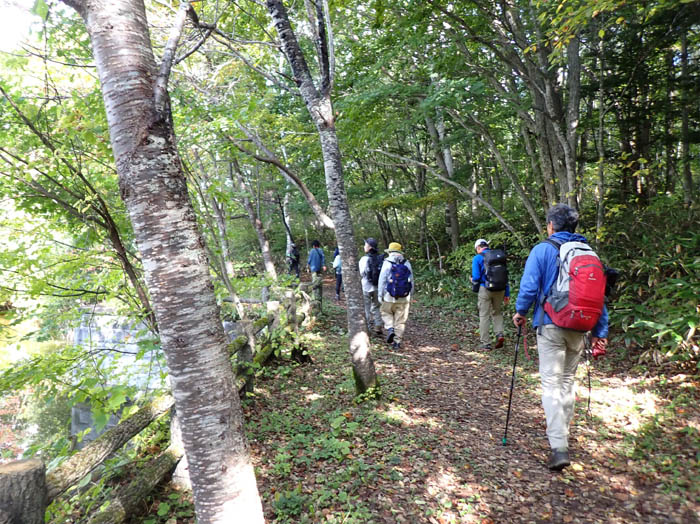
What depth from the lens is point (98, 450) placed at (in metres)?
2.94

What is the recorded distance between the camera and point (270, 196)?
16.4 m

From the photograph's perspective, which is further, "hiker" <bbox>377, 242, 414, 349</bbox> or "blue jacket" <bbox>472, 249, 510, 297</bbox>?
"blue jacket" <bbox>472, 249, 510, 297</bbox>

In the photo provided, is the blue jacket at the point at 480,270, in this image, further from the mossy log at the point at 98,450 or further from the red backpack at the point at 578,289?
the mossy log at the point at 98,450

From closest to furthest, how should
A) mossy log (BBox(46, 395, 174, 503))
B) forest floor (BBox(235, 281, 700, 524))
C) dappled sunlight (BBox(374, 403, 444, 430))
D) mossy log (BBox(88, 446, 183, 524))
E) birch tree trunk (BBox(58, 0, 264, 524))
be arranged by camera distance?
birch tree trunk (BBox(58, 0, 264, 524)) < mossy log (BBox(46, 395, 174, 503)) < mossy log (BBox(88, 446, 183, 524)) < forest floor (BBox(235, 281, 700, 524)) < dappled sunlight (BBox(374, 403, 444, 430))

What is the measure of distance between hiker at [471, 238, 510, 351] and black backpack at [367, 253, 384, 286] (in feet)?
6.55

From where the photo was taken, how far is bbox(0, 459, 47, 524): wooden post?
6.32 ft

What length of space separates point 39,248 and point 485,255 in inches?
260

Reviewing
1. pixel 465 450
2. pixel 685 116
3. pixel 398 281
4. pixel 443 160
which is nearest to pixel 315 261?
pixel 398 281

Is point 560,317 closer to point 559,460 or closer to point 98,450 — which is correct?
point 559,460

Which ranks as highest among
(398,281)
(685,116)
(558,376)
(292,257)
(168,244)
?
(685,116)

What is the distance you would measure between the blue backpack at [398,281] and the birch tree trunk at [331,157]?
2.28 m

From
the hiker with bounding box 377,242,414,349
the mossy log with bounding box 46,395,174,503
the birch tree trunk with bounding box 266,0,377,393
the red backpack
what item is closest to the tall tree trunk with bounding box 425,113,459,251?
the hiker with bounding box 377,242,414,349

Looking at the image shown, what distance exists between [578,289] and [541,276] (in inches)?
14.2

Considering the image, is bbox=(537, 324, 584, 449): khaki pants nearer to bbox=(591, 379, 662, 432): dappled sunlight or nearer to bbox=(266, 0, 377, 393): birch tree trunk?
bbox=(591, 379, 662, 432): dappled sunlight
